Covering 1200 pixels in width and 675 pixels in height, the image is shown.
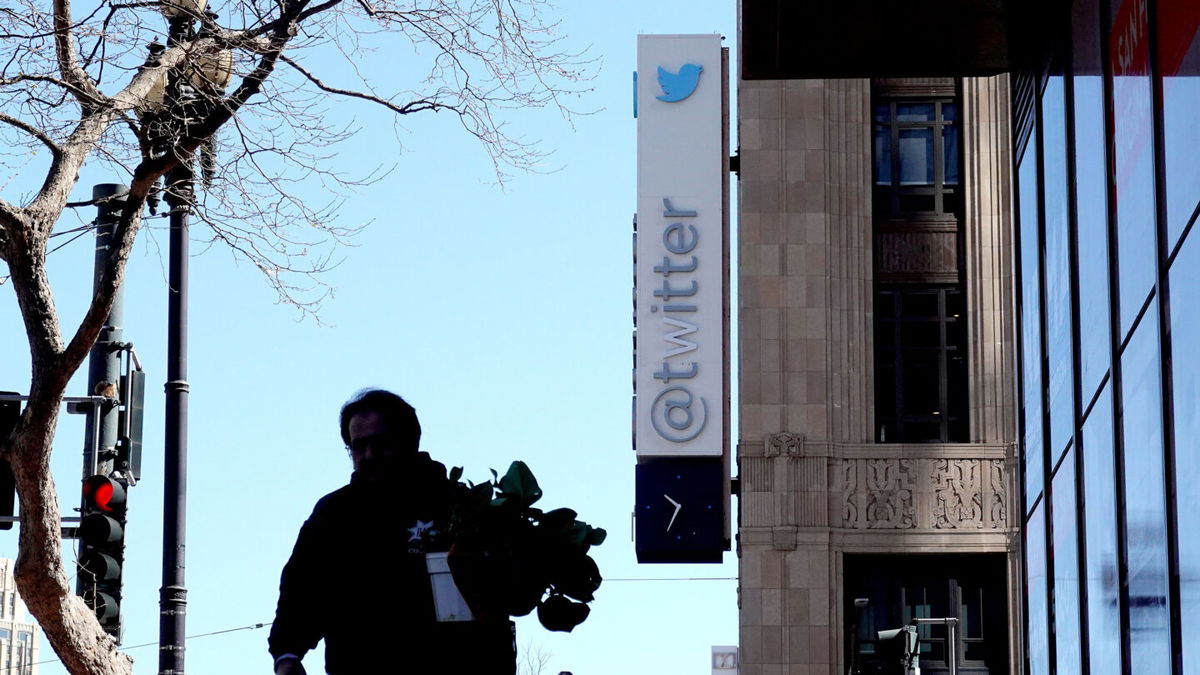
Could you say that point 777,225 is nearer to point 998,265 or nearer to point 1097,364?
point 998,265

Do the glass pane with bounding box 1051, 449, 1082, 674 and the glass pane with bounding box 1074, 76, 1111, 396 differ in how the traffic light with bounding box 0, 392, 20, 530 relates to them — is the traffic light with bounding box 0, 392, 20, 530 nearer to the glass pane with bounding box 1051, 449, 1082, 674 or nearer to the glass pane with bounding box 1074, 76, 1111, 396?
the glass pane with bounding box 1074, 76, 1111, 396

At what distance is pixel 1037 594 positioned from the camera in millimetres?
18844

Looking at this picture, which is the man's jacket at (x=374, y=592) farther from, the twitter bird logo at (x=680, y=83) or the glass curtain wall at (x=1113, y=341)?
the twitter bird logo at (x=680, y=83)

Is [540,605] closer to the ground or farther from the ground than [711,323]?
closer to the ground

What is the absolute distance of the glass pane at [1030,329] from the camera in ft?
61.0

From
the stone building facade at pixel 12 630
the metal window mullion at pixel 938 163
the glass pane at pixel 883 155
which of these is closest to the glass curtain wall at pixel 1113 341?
the metal window mullion at pixel 938 163

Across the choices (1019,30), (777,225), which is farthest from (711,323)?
(1019,30)

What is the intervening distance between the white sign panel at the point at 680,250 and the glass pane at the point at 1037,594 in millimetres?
24266

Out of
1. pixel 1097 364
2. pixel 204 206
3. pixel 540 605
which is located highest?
pixel 204 206

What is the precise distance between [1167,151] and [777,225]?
3002 cm

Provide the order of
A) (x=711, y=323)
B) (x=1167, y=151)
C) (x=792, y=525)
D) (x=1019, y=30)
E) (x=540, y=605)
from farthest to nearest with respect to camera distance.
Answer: (x=711, y=323) → (x=792, y=525) → (x=1019, y=30) → (x=1167, y=151) → (x=540, y=605)

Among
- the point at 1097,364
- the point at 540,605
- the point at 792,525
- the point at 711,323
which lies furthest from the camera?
the point at 711,323

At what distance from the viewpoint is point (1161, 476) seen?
12.7 metres

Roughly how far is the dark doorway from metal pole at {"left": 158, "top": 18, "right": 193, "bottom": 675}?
27016 millimetres
